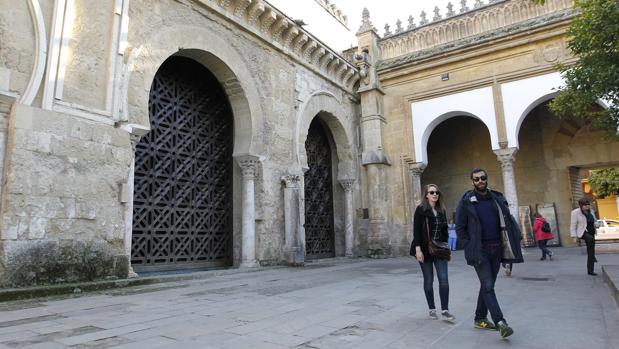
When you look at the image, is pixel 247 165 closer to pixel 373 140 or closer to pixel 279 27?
pixel 279 27

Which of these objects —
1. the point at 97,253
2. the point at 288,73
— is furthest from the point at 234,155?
the point at 97,253

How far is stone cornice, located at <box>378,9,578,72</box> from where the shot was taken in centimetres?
1119

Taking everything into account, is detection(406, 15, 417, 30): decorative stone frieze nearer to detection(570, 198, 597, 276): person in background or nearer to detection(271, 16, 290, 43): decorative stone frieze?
detection(271, 16, 290, 43): decorative stone frieze

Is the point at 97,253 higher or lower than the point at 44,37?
lower

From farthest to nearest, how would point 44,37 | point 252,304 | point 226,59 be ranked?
point 226,59 → point 44,37 → point 252,304

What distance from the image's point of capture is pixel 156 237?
7488 mm

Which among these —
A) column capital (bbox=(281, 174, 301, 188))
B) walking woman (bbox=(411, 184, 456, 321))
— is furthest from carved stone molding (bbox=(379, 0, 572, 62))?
walking woman (bbox=(411, 184, 456, 321))

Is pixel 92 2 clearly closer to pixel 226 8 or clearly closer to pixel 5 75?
pixel 5 75

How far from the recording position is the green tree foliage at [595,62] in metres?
5.95

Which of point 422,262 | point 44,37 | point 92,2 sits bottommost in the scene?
point 422,262

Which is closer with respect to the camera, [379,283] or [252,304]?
[252,304]

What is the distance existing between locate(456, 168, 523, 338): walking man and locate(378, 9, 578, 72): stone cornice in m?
10.0

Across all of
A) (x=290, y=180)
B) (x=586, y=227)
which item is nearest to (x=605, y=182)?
(x=586, y=227)

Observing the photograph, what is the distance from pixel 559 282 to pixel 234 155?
621cm
